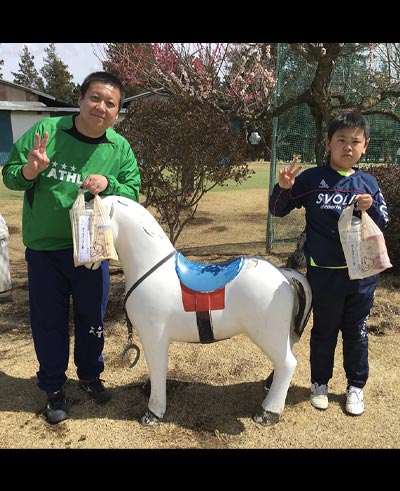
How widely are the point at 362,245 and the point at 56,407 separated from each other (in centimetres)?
211

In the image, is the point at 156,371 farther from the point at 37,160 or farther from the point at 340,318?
the point at 37,160

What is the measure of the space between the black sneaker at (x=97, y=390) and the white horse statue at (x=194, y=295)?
25.3 inches

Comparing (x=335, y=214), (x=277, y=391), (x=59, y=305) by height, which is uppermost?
(x=335, y=214)

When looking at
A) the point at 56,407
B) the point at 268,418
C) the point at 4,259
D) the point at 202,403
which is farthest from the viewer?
the point at 4,259

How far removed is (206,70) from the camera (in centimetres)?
474

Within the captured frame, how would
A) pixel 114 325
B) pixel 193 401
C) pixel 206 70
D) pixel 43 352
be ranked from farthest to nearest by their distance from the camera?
pixel 206 70
pixel 114 325
pixel 193 401
pixel 43 352

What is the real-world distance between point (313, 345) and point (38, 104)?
93.8 feet

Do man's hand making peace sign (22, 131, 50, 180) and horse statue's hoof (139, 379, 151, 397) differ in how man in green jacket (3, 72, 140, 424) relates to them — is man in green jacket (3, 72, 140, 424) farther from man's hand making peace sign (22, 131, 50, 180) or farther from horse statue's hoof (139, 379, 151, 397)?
horse statue's hoof (139, 379, 151, 397)

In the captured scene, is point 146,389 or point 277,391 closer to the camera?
point 277,391

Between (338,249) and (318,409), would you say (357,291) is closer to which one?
(338,249)

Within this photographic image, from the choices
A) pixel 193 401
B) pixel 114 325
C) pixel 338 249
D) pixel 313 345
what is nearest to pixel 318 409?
pixel 313 345

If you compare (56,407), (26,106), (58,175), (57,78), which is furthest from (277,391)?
(57,78)

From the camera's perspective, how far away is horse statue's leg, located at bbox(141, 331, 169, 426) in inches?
94.9

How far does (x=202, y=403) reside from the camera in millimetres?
2797
